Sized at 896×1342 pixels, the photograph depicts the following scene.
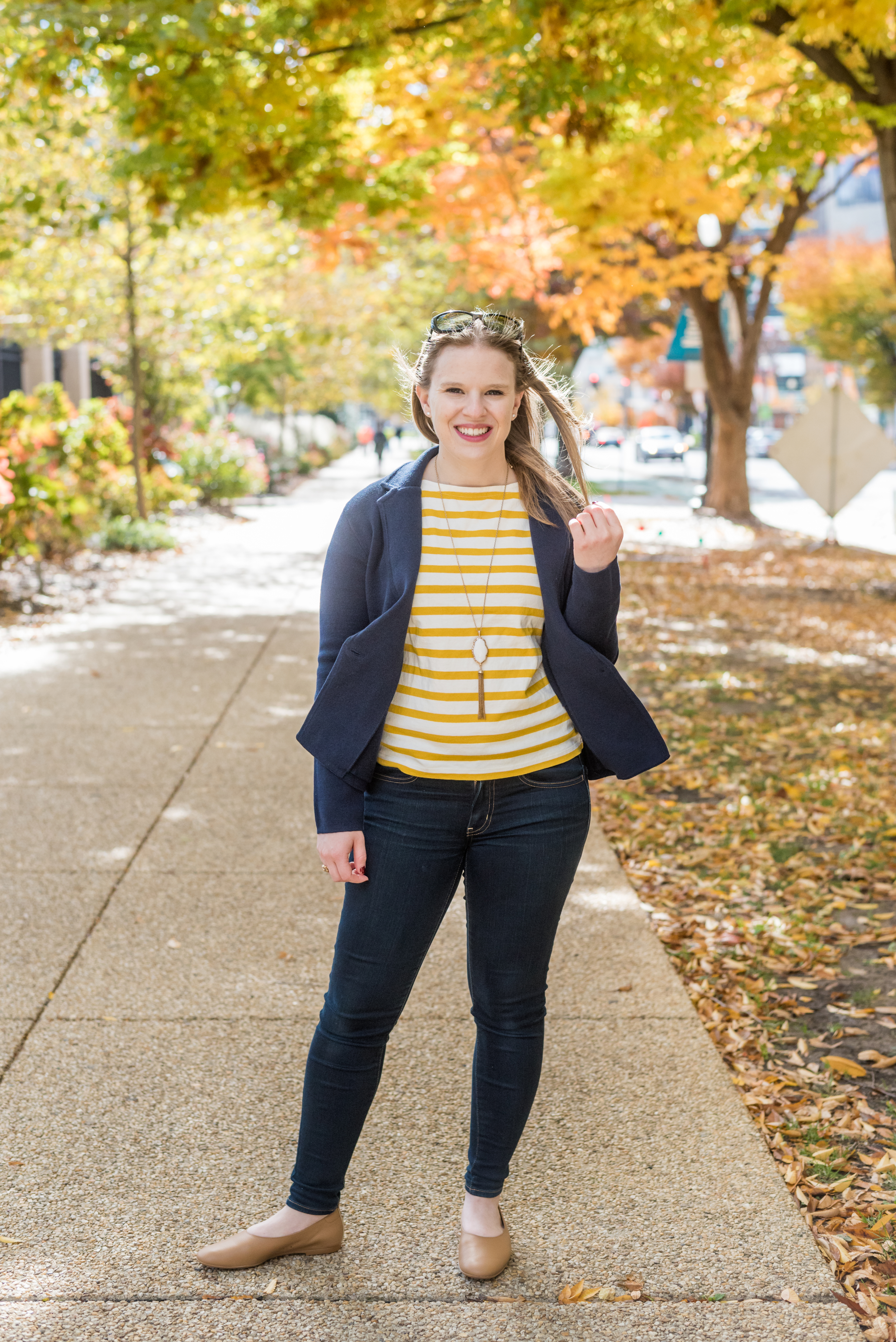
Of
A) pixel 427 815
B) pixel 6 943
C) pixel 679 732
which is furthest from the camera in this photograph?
pixel 679 732

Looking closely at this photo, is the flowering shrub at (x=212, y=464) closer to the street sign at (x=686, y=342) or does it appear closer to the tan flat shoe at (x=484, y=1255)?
the street sign at (x=686, y=342)

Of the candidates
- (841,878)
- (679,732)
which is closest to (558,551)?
(841,878)

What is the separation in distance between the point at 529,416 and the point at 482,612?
0.43m

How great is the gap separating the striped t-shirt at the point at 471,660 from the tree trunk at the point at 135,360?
46.3ft

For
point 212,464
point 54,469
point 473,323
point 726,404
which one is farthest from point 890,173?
point 212,464

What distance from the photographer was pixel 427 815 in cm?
248

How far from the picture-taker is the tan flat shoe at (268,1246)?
8.68ft

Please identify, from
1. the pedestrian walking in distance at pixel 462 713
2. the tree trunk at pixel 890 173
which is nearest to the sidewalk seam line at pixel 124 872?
the pedestrian walking in distance at pixel 462 713

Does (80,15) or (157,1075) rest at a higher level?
(80,15)

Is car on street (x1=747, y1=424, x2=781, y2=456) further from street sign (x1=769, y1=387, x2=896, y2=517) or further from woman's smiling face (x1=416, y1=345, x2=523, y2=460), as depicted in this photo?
woman's smiling face (x1=416, y1=345, x2=523, y2=460)

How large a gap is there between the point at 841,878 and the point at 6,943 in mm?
3058

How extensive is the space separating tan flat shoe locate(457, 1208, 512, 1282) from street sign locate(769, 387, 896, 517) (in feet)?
42.7

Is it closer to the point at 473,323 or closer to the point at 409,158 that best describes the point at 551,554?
the point at 473,323

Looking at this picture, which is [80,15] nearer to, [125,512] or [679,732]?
[679,732]
